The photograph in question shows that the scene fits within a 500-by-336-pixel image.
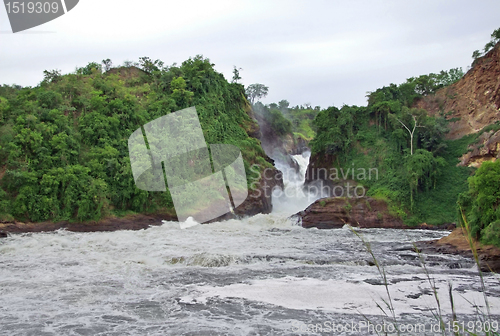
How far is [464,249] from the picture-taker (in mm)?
14586

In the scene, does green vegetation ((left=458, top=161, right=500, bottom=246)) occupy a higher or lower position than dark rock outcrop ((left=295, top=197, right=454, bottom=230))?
higher

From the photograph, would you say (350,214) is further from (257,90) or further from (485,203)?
(257,90)

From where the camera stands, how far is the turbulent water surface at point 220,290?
683 cm

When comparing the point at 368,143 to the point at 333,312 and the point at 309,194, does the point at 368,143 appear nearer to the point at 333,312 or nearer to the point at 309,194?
the point at 309,194

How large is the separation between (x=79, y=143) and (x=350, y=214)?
21.5 meters

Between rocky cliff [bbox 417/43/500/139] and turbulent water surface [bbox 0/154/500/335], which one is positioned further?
rocky cliff [bbox 417/43/500/139]

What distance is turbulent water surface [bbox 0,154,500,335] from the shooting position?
269 inches

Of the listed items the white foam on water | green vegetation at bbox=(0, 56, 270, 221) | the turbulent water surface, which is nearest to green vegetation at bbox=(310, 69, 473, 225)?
green vegetation at bbox=(0, 56, 270, 221)

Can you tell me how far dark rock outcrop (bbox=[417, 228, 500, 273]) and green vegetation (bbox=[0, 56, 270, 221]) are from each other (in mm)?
19623

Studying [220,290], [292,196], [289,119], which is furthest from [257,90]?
[220,290]

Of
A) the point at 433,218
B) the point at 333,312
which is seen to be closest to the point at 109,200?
the point at 333,312

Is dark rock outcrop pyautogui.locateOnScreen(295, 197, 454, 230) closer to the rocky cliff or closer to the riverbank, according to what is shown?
the riverbank

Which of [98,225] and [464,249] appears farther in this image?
[98,225]

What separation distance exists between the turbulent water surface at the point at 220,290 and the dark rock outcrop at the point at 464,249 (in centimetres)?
56
